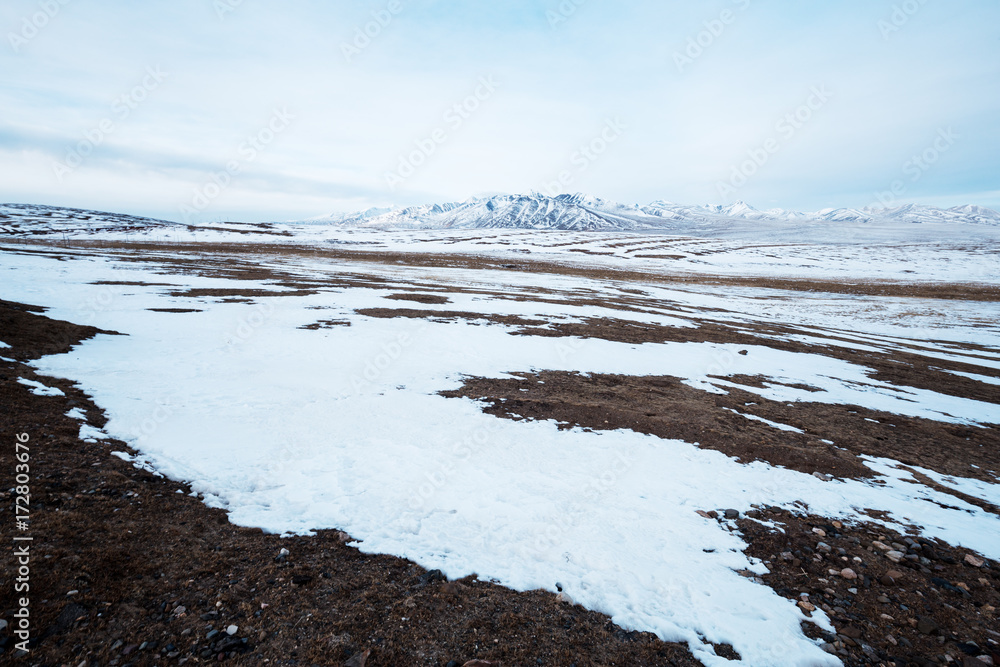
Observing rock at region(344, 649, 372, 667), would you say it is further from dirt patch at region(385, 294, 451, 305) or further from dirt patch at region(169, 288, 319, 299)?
dirt patch at region(169, 288, 319, 299)

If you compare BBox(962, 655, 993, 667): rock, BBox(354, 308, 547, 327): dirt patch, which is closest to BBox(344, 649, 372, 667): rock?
BBox(962, 655, 993, 667): rock

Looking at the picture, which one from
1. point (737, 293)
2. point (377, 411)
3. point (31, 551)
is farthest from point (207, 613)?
point (737, 293)

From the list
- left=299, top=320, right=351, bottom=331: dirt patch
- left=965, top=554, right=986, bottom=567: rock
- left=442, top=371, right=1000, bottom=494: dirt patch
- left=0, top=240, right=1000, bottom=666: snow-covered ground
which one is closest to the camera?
left=0, top=240, right=1000, bottom=666: snow-covered ground

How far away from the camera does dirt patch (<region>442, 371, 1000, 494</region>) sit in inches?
404

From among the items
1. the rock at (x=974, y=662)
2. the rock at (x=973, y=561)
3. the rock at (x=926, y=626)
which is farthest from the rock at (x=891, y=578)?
the rock at (x=973, y=561)

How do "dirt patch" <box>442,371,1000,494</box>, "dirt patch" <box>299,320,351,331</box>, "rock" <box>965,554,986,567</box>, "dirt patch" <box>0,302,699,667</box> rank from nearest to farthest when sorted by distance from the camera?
"dirt patch" <box>0,302,699,667</box> → "rock" <box>965,554,986,567</box> → "dirt patch" <box>442,371,1000,494</box> → "dirt patch" <box>299,320,351,331</box>

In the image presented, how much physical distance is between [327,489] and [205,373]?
803cm

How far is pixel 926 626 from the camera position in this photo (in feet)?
17.6

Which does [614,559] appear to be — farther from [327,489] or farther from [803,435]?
[803,435]

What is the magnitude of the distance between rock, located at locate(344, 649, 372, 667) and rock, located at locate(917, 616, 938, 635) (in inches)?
262

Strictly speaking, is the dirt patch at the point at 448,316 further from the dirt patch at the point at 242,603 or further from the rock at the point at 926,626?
the rock at the point at 926,626

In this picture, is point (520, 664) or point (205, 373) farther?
point (205, 373)

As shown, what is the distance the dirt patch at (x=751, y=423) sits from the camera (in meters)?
10.3

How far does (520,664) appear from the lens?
179 inches
